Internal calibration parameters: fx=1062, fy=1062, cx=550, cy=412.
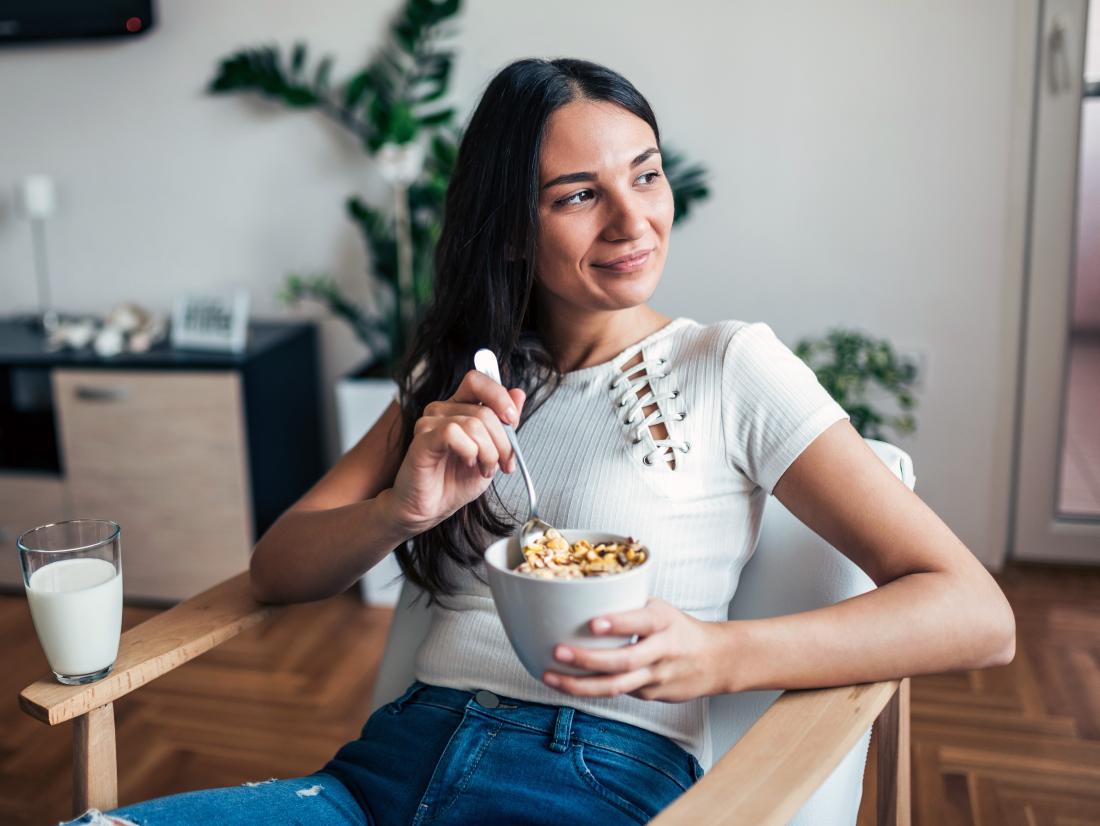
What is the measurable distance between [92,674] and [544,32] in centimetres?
214

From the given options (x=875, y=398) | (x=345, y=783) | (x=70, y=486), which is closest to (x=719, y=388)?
(x=345, y=783)

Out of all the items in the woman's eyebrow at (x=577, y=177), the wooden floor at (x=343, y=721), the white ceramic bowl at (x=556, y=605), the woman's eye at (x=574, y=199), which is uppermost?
the woman's eyebrow at (x=577, y=177)

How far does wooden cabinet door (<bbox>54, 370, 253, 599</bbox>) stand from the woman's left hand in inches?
78.2

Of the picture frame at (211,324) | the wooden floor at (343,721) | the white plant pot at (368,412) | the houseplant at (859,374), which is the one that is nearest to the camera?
the wooden floor at (343,721)

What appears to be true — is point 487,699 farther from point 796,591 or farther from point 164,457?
point 164,457

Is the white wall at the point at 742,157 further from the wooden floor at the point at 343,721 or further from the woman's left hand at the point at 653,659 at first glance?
the woman's left hand at the point at 653,659

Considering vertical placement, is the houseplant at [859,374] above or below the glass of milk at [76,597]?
below

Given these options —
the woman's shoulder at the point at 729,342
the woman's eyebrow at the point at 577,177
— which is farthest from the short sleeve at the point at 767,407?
the woman's eyebrow at the point at 577,177

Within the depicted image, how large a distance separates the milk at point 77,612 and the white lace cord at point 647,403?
57 cm

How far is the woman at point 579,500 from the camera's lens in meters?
0.99

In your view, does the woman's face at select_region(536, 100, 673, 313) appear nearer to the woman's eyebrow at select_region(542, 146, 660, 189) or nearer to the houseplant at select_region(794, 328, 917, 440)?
the woman's eyebrow at select_region(542, 146, 660, 189)

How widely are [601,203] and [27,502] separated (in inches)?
89.0

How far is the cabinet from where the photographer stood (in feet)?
8.85

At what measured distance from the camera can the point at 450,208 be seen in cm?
133
